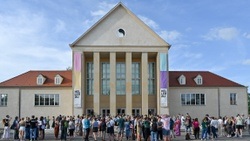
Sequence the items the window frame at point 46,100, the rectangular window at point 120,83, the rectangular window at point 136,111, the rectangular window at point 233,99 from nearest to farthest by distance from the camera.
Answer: the window frame at point 46,100 < the rectangular window at point 136,111 < the rectangular window at point 120,83 < the rectangular window at point 233,99

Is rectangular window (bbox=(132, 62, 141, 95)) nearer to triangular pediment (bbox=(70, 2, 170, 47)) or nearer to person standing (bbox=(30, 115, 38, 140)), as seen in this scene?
triangular pediment (bbox=(70, 2, 170, 47))

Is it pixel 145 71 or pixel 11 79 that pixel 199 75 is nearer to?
pixel 145 71

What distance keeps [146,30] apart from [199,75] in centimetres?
970

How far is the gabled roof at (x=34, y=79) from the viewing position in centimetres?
4319

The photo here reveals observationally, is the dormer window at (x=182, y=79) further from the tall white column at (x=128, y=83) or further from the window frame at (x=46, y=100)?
the window frame at (x=46, y=100)

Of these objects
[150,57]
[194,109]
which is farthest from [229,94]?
[150,57]

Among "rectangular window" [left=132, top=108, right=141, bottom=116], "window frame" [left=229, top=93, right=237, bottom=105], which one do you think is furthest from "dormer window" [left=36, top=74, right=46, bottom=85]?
"window frame" [left=229, top=93, right=237, bottom=105]

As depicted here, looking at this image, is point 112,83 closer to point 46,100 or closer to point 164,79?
point 164,79

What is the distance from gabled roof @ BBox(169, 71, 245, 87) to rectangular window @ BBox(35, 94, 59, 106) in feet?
47.9

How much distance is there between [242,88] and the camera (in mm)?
44438

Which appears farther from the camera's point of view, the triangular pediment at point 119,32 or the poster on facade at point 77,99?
the triangular pediment at point 119,32

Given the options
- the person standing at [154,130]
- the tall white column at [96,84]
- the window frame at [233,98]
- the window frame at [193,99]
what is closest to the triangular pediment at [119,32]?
the tall white column at [96,84]

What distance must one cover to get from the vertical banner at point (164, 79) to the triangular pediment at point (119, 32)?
1744mm

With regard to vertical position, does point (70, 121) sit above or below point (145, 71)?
below
